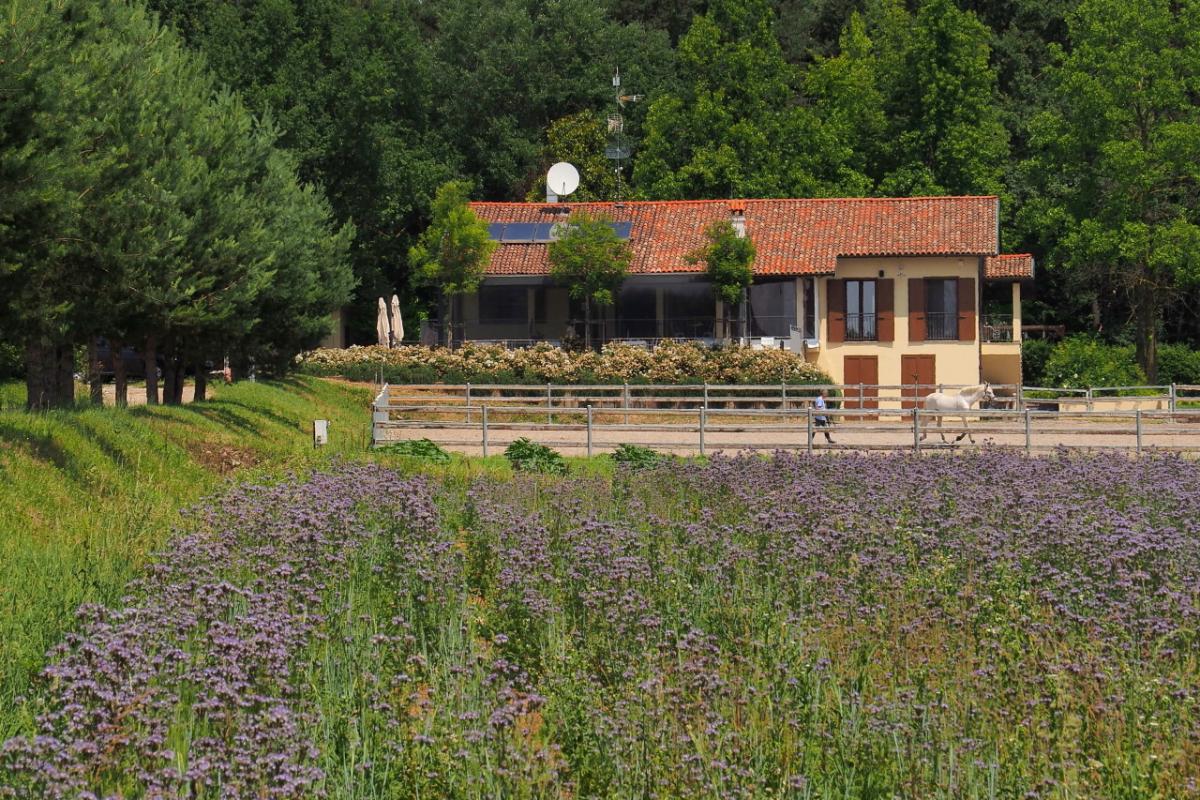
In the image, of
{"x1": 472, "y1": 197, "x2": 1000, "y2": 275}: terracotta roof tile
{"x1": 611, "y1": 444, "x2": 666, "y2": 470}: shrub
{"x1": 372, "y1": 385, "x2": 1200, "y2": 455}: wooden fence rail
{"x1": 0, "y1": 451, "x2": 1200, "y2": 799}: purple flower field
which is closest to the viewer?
{"x1": 0, "y1": 451, "x2": 1200, "y2": 799}: purple flower field

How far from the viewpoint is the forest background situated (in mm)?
54250

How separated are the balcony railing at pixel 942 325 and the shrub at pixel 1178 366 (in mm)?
9217

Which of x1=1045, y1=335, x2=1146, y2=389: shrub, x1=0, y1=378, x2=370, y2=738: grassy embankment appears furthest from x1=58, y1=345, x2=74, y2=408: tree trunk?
x1=1045, y1=335, x2=1146, y2=389: shrub

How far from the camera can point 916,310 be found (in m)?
52.4

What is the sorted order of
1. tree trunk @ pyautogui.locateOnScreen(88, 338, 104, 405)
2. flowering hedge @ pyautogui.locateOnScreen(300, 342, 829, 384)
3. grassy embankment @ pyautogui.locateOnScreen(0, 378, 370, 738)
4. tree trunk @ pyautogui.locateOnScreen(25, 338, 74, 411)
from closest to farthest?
grassy embankment @ pyautogui.locateOnScreen(0, 378, 370, 738) < tree trunk @ pyautogui.locateOnScreen(25, 338, 74, 411) < tree trunk @ pyautogui.locateOnScreen(88, 338, 104, 405) < flowering hedge @ pyautogui.locateOnScreen(300, 342, 829, 384)

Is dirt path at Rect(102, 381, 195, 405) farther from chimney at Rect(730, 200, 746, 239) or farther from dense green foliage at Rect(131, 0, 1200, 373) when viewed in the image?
chimney at Rect(730, 200, 746, 239)

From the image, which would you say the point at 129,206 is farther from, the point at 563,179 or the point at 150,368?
the point at 563,179

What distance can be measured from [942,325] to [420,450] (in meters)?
27.1

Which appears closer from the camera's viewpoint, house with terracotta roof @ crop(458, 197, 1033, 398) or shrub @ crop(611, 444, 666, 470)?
shrub @ crop(611, 444, 666, 470)

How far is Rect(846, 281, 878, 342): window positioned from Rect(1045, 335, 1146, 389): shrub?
6144mm

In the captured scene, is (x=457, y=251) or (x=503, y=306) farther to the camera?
(x=503, y=306)

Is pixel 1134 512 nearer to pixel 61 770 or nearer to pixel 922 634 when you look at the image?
pixel 922 634

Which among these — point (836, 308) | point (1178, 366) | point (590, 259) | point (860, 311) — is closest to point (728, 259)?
point (836, 308)

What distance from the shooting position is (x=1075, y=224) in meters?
54.8
